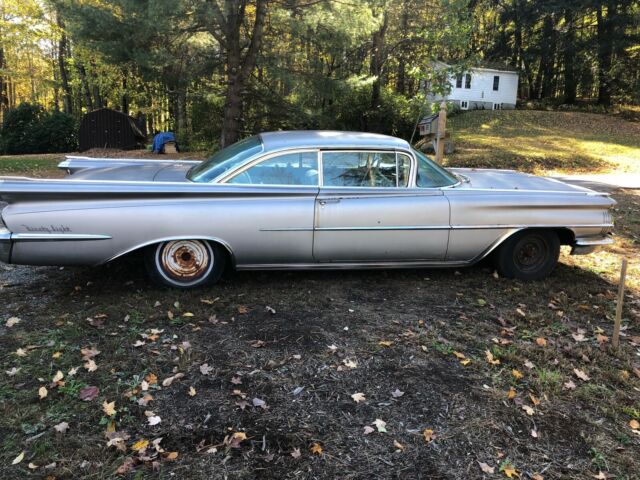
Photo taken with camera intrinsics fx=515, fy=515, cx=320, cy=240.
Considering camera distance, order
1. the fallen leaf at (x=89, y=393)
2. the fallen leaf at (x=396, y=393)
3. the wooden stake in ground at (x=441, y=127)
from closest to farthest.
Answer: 1. the fallen leaf at (x=89, y=393)
2. the fallen leaf at (x=396, y=393)
3. the wooden stake in ground at (x=441, y=127)

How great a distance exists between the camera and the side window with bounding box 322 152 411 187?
15.2 feet

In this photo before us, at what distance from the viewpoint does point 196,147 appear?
1964cm

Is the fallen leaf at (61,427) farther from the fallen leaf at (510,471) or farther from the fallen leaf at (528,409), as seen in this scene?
the fallen leaf at (528,409)

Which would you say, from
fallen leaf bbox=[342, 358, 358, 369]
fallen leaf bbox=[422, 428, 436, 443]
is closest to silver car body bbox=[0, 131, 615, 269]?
fallen leaf bbox=[342, 358, 358, 369]

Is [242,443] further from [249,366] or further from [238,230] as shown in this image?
[238,230]

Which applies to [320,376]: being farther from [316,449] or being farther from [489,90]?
[489,90]

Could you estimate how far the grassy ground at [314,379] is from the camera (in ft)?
8.33

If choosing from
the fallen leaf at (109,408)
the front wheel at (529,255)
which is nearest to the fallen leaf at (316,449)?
the fallen leaf at (109,408)

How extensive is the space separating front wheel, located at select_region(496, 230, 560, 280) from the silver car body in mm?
152

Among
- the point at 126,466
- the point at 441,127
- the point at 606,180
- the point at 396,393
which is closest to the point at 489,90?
the point at 606,180

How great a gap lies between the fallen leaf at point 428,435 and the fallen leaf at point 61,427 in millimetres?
1864

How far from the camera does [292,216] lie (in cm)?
443

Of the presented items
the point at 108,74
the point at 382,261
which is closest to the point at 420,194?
the point at 382,261

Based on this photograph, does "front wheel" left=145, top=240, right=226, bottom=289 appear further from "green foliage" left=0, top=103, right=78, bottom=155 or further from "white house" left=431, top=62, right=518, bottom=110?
"white house" left=431, top=62, right=518, bottom=110
